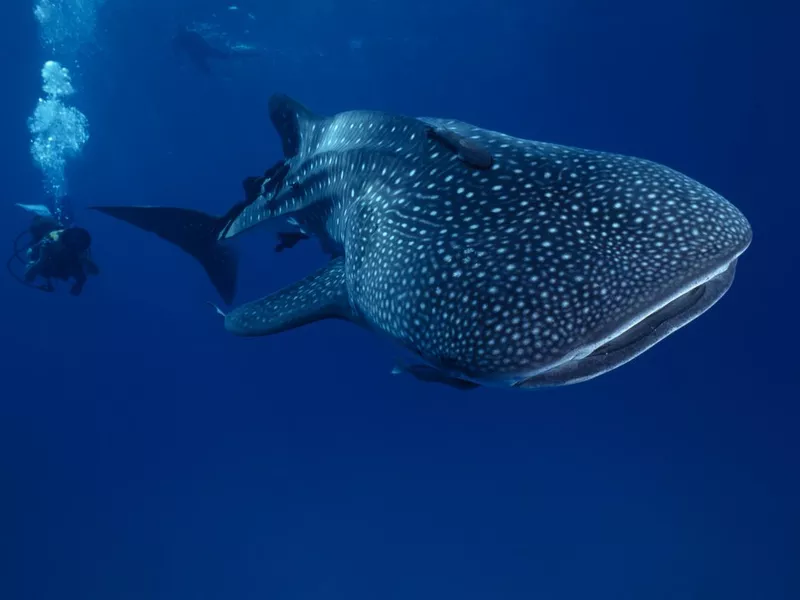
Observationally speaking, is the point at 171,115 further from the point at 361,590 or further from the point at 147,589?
the point at 361,590

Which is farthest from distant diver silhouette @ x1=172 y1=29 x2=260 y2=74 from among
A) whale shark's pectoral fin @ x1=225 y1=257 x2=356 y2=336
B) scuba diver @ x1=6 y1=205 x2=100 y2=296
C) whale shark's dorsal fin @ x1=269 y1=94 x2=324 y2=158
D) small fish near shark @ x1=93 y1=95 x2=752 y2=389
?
small fish near shark @ x1=93 y1=95 x2=752 y2=389

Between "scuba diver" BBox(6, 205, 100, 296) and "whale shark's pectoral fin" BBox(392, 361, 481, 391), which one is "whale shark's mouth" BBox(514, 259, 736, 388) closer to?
"whale shark's pectoral fin" BBox(392, 361, 481, 391)

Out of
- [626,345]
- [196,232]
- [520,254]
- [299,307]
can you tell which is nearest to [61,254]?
[196,232]

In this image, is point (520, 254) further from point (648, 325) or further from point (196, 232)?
point (196, 232)

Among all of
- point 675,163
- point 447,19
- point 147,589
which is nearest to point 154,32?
point 447,19

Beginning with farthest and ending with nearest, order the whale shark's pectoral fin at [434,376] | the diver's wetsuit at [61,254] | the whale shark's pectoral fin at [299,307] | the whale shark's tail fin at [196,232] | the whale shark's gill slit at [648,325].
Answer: the diver's wetsuit at [61,254] → the whale shark's tail fin at [196,232] → the whale shark's pectoral fin at [299,307] → the whale shark's pectoral fin at [434,376] → the whale shark's gill slit at [648,325]

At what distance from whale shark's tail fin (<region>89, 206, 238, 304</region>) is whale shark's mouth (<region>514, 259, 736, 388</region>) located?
5.80 m

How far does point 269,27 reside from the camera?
99.5 feet

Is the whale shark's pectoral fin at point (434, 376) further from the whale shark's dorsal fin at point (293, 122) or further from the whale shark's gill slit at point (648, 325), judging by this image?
the whale shark's dorsal fin at point (293, 122)

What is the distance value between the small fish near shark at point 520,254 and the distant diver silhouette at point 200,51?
2923 cm

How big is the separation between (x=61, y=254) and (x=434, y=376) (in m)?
11.7

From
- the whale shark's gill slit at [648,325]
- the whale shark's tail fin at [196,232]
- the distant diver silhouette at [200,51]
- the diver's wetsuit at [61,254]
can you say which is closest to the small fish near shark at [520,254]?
the whale shark's gill slit at [648,325]

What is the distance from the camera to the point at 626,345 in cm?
286

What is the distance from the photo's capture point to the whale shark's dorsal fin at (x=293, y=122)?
6.82 metres
